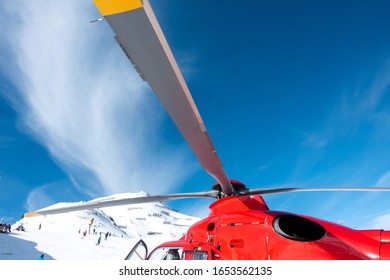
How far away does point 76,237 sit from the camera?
59.9 metres

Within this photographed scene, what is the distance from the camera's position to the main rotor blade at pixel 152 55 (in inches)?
106

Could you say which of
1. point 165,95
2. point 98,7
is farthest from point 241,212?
point 98,7

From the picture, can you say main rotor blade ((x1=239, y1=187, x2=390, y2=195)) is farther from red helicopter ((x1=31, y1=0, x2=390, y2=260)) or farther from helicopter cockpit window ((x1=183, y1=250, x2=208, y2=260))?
helicopter cockpit window ((x1=183, y1=250, x2=208, y2=260))

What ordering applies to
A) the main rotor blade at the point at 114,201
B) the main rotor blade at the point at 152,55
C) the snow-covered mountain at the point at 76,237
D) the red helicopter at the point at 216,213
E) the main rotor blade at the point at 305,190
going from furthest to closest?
1. the snow-covered mountain at the point at 76,237
2. the main rotor blade at the point at 114,201
3. the main rotor blade at the point at 305,190
4. the red helicopter at the point at 216,213
5. the main rotor blade at the point at 152,55

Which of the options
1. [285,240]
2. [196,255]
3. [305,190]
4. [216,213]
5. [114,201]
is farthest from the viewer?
[305,190]

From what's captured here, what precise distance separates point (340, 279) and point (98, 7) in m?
4.54

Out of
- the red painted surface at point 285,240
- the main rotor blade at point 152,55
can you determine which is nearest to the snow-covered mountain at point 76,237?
the red painted surface at point 285,240

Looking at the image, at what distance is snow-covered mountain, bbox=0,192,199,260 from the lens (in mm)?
38531

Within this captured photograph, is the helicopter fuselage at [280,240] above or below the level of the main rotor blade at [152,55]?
below

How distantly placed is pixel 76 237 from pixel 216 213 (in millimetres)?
60138

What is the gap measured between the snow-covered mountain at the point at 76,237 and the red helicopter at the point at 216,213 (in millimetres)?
5003

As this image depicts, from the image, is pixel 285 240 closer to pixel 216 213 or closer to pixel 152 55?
pixel 216 213

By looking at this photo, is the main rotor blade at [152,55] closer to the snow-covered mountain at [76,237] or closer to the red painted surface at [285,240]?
the red painted surface at [285,240]

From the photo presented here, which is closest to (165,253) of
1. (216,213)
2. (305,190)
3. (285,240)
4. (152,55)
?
(216,213)
